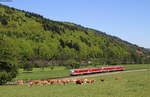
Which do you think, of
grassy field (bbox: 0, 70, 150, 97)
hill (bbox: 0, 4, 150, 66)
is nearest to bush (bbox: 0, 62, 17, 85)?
grassy field (bbox: 0, 70, 150, 97)

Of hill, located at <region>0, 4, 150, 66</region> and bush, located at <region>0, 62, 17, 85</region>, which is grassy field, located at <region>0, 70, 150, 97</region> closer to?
bush, located at <region>0, 62, 17, 85</region>

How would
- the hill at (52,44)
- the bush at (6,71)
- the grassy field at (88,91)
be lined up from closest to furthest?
1. the grassy field at (88,91)
2. the bush at (6,71)
3. the hill at (52,44)

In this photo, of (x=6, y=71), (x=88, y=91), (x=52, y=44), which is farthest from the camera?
(x=52, y=44)

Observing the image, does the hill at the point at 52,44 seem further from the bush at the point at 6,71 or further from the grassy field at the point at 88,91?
the grassy field at the point at 88,91

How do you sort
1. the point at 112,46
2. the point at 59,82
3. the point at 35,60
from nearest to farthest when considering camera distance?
the point at 59,82, the point at 35,60, the point at 112,46

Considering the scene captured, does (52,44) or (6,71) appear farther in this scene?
(52,44)

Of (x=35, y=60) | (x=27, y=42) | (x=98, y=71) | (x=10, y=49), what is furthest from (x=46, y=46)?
(x=10, y=49)

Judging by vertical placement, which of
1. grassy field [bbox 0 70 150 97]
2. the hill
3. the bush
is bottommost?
grassy field [bbox 0 70 150 97]

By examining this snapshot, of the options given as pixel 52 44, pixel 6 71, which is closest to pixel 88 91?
pixel 6 71

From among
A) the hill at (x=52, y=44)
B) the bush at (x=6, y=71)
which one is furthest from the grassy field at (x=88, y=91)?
the hill at (x=52, y=44)

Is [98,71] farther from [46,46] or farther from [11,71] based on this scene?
[46,46]

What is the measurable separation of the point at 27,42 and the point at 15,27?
10981mm

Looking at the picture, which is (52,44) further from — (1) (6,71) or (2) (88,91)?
(2) (88,91)

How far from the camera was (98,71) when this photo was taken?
5766 centimetres
